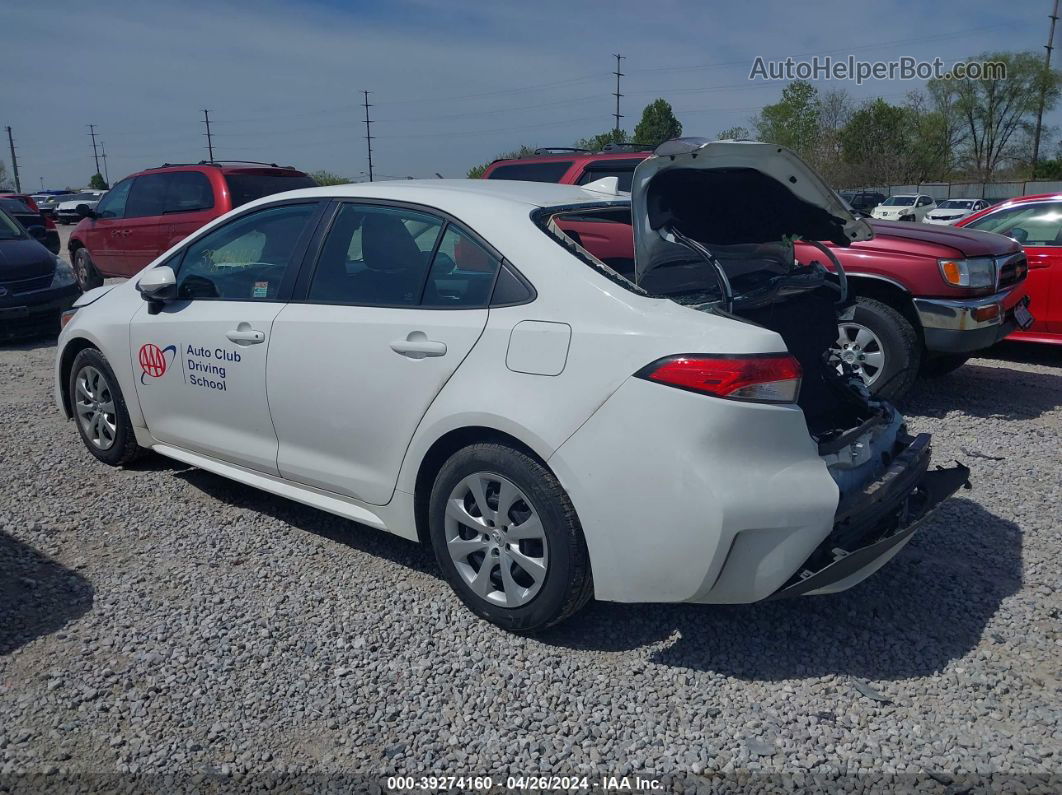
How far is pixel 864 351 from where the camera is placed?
20.1 ft

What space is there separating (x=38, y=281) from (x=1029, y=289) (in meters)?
9.89

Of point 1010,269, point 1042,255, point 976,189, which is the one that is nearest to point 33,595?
point 1010,269

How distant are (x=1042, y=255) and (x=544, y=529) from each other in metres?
6.26

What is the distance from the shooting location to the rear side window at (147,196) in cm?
1096

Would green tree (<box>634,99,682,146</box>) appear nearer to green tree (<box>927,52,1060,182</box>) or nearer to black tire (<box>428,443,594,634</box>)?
green tree (<box>927,52,1060,182</box>)

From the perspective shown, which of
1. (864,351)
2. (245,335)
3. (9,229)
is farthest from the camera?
(9,229)

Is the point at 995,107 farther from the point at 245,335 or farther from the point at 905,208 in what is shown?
the point at 245,335

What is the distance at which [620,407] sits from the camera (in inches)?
112

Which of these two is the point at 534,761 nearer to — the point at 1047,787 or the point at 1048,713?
the point at 1047,787

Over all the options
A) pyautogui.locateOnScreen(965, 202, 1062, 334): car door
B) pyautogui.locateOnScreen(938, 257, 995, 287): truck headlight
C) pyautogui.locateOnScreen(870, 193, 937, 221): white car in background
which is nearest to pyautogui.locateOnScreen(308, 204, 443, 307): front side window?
pyautogui.locateOnScreen(938, 257, 995, 287): truck headlight

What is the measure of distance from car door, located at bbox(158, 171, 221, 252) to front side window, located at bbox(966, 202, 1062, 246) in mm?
8107

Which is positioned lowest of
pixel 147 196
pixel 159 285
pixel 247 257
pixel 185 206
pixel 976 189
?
pixel 159 285

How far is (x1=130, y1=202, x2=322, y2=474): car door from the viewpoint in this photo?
4.00 metres

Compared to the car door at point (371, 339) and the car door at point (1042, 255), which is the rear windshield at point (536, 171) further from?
the car door at point (371, 339)
